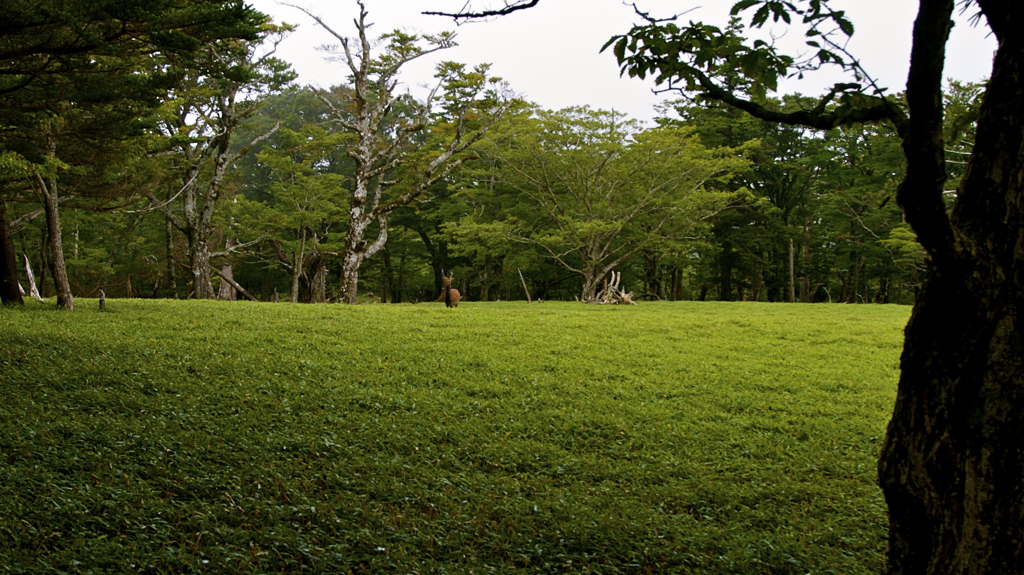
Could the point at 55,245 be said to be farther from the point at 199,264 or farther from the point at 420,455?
the point at 199,264

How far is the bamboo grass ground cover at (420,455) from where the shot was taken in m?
3.40

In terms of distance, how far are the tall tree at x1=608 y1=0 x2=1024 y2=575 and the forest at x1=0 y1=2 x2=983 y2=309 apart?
25.9 ft

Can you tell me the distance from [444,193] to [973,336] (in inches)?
1208

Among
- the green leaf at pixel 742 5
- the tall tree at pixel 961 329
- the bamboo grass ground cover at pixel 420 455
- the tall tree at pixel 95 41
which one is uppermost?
the tall tree at pixel 95 41

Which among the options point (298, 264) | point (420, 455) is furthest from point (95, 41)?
point (298, 264)

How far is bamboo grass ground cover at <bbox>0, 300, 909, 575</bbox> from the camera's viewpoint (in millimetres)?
3404

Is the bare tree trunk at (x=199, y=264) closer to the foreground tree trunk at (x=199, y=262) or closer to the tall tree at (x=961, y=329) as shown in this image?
the foreground tree trunk at (x=199, y=262)

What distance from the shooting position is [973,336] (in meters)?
2.13

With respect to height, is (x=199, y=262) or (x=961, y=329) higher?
(x=199, y=262)

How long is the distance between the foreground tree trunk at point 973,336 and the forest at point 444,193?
800 cm

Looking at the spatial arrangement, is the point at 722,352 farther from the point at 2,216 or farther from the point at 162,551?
the point at 2,216

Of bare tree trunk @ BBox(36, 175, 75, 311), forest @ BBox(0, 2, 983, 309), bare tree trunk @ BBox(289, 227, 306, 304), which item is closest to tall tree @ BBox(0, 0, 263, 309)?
forest @ BBox(0, 2, 983, 309)

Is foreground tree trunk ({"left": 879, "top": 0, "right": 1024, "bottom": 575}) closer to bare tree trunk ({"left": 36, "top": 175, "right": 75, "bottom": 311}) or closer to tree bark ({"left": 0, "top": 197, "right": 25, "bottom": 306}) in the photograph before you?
bare tree trunk ({"left": 36, "top": 175, "right": 75, "bottom": 311})

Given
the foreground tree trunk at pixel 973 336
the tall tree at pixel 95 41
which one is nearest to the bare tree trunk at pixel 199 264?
the tall tree at pixel 95 41
